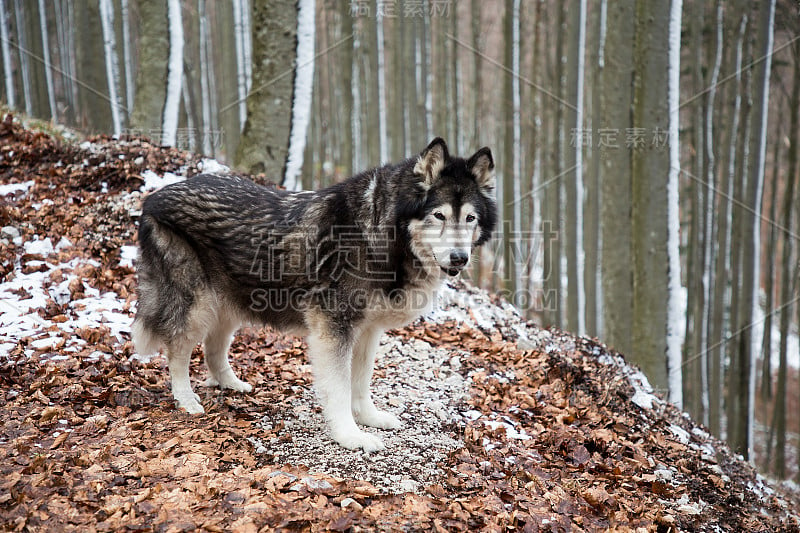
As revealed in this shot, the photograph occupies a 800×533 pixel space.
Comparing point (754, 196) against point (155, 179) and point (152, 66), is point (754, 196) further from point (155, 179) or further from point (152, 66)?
point (152, 66)

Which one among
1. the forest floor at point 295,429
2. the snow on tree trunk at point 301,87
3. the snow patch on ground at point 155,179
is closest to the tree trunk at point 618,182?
the forest floor at point 295,429

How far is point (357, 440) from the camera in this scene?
482cm

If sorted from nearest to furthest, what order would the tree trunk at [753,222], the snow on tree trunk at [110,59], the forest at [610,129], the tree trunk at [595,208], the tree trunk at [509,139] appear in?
the forest at [610,129] < the tree trunk at [753,222] < the tree trunk at [595,208] < the snow on tree trunk at [110,59] < the tree trunk at [509,139]

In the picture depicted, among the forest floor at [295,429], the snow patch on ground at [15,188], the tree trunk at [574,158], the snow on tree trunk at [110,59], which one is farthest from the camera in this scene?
the snow on tree trunk at [110,59]

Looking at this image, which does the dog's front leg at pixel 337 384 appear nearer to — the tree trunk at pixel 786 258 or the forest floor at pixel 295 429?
the forest floor at pixel 295 429

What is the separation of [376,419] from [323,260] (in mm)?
1563

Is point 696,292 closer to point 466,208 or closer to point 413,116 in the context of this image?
point 413,116

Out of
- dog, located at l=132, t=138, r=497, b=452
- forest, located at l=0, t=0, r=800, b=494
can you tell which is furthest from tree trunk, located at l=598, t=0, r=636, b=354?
dog, located at l=132, t=138, r=497, b=452

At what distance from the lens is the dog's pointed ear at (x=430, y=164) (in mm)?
4777

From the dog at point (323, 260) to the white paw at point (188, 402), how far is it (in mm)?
11

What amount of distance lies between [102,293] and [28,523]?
4.01 meters

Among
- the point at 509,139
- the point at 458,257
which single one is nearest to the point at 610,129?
the point at 458,257

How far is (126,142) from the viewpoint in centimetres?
1002

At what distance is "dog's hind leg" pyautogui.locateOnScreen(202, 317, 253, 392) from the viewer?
5.77 m
